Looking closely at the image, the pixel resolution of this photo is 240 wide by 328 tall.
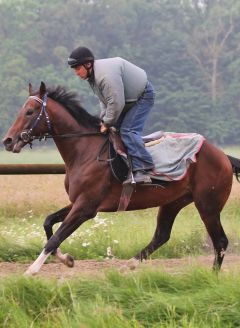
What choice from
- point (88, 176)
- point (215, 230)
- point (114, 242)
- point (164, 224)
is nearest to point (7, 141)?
point (88, 176)

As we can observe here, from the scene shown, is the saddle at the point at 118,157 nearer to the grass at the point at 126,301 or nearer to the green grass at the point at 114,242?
the grass at the point at 126,301

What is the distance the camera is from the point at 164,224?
28.8 ft

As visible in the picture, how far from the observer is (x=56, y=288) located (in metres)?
6.21

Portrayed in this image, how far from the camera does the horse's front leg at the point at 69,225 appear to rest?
296 inches

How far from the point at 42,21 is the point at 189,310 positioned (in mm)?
73045

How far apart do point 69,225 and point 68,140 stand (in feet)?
3.04

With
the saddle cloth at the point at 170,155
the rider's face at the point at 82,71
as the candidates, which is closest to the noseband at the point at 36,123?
the rider's face at the point at 82,71

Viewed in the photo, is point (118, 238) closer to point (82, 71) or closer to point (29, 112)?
point (29, 112)

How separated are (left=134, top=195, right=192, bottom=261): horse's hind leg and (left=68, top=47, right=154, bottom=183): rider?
32.7 inches

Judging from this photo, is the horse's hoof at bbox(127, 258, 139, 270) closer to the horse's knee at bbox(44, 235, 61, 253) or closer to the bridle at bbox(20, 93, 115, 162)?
the horse's knee at bbox(44, 235, 61, 253)

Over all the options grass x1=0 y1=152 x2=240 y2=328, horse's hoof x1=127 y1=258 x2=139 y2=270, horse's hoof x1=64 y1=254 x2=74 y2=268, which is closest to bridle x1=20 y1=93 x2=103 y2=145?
horse's hoof x1=64 y1=254 x2=74 y2=268

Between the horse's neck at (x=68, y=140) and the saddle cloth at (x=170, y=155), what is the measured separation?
26cm

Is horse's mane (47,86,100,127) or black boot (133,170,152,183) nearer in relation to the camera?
black boot (133,170,152,183)

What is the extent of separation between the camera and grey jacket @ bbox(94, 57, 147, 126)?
7750 mm
